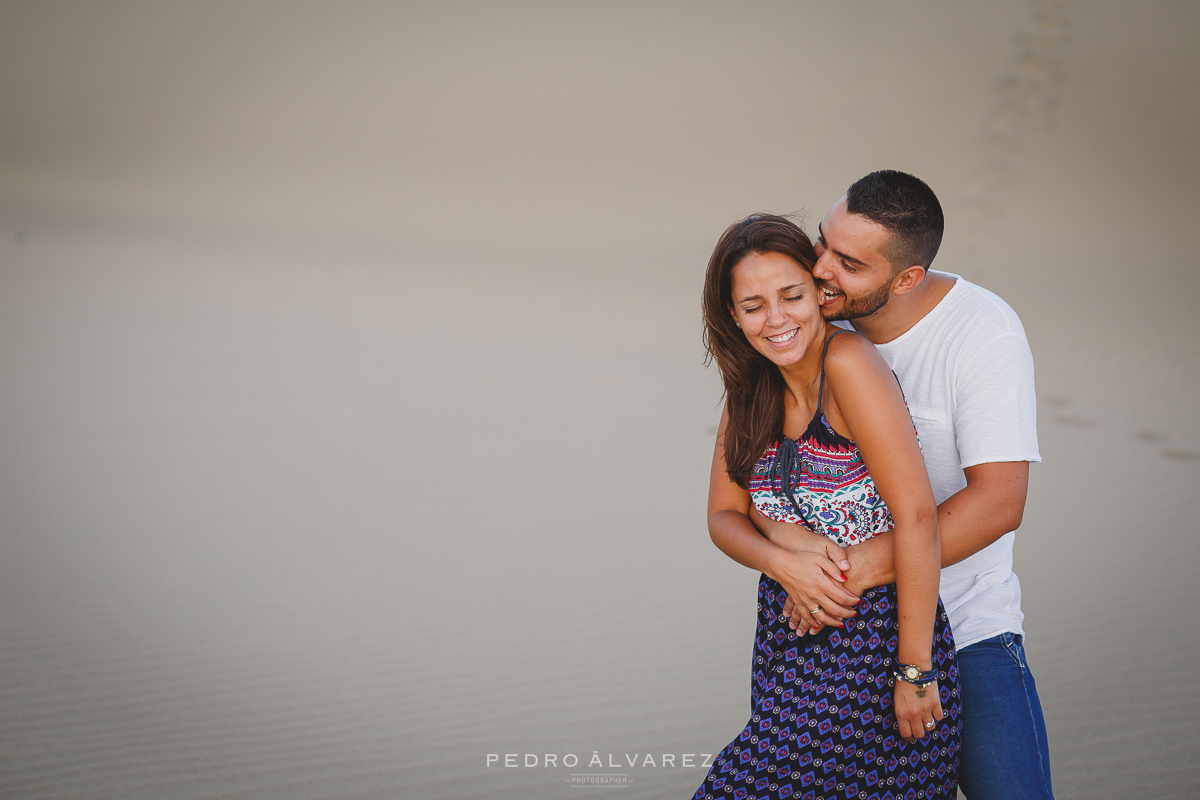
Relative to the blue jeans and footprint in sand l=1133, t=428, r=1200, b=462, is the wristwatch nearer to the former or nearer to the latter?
the blue jeans

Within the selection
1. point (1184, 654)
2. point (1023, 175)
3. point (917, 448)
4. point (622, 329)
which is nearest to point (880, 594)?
point (917, 448)

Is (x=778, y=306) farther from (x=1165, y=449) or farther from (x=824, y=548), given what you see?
(x=1165, y=449)

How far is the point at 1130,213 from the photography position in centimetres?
1894

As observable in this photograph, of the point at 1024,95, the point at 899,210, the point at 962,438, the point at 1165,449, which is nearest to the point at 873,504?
the point at 962,438

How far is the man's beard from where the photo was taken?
2.44 m

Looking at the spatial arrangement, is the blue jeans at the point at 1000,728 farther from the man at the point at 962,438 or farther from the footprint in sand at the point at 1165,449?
the footprint in sand at the point at 1165,449

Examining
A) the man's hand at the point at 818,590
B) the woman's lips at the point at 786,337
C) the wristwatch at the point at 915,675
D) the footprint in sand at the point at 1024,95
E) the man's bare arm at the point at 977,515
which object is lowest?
the wristwatch at the point at 915,675

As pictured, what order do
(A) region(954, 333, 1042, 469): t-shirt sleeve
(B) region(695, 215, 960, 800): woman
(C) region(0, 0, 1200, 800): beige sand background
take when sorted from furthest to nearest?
(C) region(0, 0, 1200, 800): beige sand background < (A) region(954, 333, 1042, 469): t-shirt sleeve < (B) region(695, 215, 960, 800): woman

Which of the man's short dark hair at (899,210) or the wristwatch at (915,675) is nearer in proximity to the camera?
the wristwatch at (915,675)

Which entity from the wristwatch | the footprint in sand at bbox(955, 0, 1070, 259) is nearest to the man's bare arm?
the wristwatch

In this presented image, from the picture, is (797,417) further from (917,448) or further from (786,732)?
(786,732)

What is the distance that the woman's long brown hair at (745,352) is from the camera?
227 cm

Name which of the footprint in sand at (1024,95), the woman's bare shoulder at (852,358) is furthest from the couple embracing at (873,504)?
the footprint in sand at (1024,95)

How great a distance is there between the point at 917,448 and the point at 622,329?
12116mm
